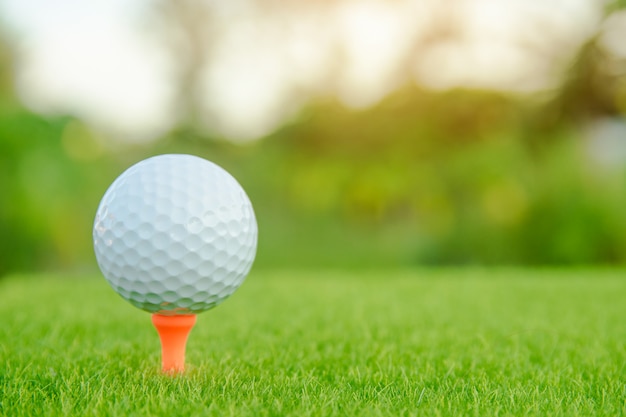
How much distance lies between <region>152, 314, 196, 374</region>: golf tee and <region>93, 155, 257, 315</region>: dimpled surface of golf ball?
0.03 metres

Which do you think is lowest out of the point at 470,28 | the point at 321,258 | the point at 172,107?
the point at 321,258

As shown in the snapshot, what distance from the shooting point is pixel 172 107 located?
14016 mm

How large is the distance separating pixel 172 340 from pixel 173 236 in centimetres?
35

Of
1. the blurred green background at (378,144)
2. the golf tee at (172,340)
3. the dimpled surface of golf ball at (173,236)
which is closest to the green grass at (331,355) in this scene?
the golf tee at (172,340)

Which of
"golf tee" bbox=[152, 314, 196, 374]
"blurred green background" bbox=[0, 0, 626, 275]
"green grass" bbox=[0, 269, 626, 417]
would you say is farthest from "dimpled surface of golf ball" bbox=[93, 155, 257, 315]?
"blurred green background" bbox=[0, 0, 626, 275]

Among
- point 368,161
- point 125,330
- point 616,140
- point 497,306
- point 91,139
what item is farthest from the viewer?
point 368,161

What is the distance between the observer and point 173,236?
1.93 m

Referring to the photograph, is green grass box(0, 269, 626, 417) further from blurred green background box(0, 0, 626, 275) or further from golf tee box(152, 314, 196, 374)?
blurred green background box(0, 0, 626, 275)

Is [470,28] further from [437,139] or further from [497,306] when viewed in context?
[497,306]

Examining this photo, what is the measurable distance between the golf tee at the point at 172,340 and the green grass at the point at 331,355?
0.06 m

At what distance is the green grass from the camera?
5.45ft

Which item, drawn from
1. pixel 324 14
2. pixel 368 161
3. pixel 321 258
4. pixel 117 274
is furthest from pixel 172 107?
pixel 117 274

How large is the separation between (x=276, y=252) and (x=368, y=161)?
9.65ft

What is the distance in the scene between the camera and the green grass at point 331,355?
1.66 metres
